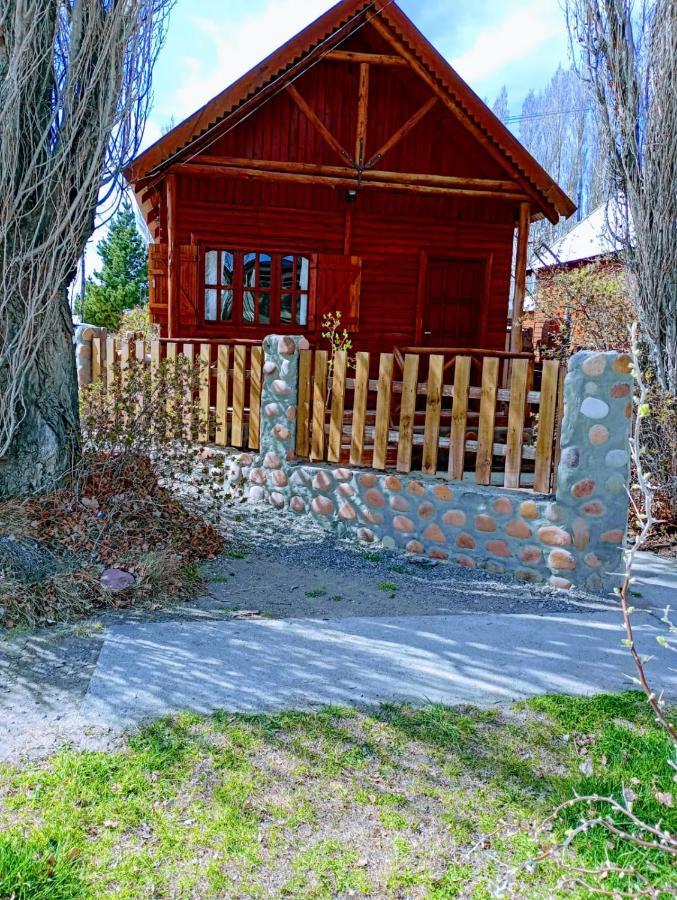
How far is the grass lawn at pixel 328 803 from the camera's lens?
2.29 metres

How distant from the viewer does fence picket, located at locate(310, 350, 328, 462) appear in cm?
686

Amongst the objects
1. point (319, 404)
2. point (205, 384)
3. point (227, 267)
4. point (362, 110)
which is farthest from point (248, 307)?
point (319, 404)

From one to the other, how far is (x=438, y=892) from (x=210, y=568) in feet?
12.1

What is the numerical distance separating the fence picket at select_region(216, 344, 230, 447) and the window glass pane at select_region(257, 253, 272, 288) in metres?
4.26

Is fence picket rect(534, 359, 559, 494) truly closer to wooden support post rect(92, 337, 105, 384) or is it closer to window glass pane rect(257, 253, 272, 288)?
wooden support post rect(92, 337, 105, 384)

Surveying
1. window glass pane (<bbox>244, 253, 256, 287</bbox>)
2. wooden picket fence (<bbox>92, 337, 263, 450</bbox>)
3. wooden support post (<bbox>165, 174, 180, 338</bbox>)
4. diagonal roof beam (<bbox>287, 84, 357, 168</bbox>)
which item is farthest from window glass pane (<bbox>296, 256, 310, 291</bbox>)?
wooden picket fence (<bbox>92, 337, 263, 450</bbox>)

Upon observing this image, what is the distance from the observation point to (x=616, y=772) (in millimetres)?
2906

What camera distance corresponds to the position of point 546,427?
573 centimetres

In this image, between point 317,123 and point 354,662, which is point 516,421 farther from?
point 317,123

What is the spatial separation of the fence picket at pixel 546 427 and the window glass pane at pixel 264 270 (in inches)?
275

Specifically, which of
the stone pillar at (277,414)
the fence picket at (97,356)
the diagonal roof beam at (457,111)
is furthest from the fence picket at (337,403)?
the diagonal roof beam at (457,111)

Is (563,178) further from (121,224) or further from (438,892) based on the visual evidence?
(438,892)

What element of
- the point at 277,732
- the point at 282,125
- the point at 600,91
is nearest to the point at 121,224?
the point at 282,125

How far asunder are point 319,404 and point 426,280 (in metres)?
6.20
